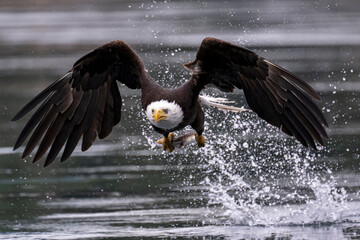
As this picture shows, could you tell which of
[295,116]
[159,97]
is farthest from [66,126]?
[295,116]

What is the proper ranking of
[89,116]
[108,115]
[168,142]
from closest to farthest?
[89,116], [108,115], [168,142]

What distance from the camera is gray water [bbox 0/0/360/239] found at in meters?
8.12

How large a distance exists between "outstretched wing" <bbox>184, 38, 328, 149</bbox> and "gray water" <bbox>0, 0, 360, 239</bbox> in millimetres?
802

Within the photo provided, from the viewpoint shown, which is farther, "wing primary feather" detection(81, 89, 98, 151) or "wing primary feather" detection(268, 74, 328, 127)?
"wing primary feather" detection(81, 89, 98, 151)

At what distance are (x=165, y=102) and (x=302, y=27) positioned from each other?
9665 millimetres

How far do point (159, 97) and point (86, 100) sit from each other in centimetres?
70

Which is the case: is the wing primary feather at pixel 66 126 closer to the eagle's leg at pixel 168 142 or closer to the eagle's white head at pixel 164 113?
the eagle's white head at pixel 164 113

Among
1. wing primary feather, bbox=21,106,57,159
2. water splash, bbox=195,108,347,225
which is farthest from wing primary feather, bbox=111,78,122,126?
water splash, bbox=195,108,347,225

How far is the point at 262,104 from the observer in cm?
776

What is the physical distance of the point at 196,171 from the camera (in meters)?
9.67

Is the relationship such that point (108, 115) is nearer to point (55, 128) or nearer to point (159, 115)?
point (55, 128)

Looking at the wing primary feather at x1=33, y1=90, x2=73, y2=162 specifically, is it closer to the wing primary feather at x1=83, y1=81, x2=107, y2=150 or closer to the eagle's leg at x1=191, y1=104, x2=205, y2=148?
the wing primary feather at x1=83, y1=81, x2=107, y2=150

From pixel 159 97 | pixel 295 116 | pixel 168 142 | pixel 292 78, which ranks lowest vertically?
pixel 168 142

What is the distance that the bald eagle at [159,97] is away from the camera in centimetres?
760
